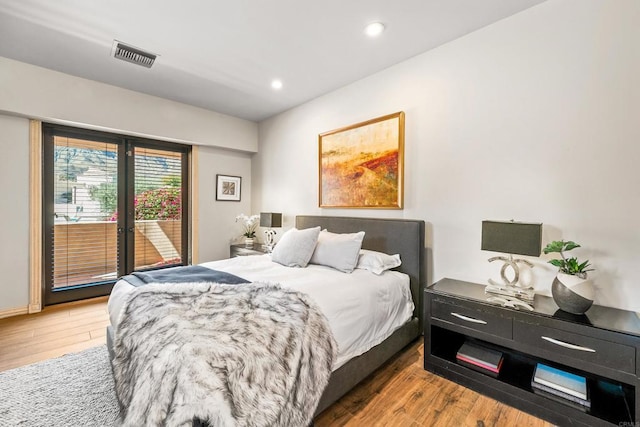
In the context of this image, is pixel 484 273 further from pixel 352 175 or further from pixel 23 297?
pixel 23 297

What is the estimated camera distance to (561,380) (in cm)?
171

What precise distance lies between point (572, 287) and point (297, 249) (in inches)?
83.1

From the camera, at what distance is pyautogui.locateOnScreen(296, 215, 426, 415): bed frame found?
5.74ft

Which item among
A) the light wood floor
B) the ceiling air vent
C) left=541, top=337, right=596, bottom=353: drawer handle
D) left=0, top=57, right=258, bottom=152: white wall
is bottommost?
the light wood floor

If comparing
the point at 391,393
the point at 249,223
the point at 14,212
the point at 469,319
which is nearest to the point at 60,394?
the point at 391,393

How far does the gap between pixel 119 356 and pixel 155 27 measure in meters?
2.55

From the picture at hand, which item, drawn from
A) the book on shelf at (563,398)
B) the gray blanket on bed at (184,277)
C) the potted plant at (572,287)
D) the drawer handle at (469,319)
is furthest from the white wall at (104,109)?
the book on shelf at (563,398)

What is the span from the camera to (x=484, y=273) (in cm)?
232

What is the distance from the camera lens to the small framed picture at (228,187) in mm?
4648

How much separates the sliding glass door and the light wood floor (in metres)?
0.85

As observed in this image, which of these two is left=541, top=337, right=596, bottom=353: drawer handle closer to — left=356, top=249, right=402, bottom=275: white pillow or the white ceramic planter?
the white ceramic planter

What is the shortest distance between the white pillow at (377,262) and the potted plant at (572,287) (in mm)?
1189

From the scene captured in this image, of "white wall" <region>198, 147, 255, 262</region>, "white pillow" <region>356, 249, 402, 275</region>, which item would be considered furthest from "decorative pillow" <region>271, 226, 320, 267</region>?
"white wall" <region>198, 147, 255, 262</region>

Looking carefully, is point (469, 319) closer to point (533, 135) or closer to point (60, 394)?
point (533, 135)
